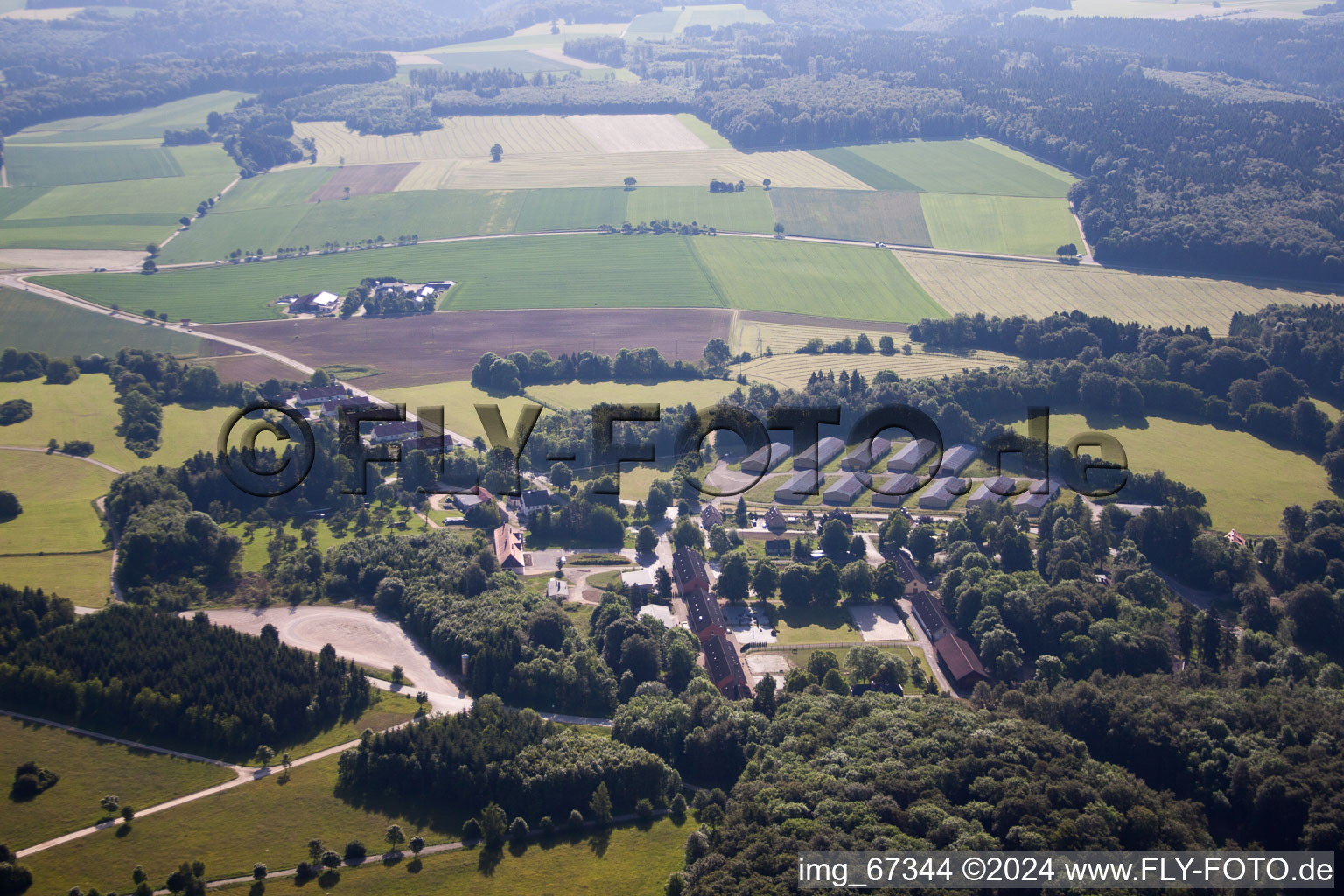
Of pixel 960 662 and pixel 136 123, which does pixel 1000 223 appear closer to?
pixel 960 662

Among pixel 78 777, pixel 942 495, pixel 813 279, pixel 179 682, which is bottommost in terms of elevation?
pixel 942 495

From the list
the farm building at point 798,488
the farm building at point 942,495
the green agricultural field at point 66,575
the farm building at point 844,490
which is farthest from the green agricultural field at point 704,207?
the green agricultural field at point 66,575

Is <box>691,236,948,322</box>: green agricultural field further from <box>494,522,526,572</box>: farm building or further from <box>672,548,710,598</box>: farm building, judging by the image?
<box>672,548,710,598</box>: farm building

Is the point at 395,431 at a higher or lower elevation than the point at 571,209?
lower

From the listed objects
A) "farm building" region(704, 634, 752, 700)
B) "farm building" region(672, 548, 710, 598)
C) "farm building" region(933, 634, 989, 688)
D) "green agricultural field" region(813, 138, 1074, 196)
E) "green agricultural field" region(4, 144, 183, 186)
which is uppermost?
"green agricultural field" region(4, 144, 183, 186)

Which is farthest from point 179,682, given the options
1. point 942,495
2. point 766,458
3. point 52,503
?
point 942,495

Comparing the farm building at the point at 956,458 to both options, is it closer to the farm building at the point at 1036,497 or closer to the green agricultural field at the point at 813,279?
the farm building at the point at 1036,497

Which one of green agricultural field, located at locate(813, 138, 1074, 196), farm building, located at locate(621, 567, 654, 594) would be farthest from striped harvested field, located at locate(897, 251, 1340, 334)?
farm building, located at locate(621, 567, 654, 594)

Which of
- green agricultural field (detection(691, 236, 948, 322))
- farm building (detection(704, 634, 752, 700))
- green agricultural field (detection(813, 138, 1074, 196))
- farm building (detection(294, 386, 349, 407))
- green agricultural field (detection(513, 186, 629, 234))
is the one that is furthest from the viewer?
green agricultural field (detection(813, 138, 1074, 196))
